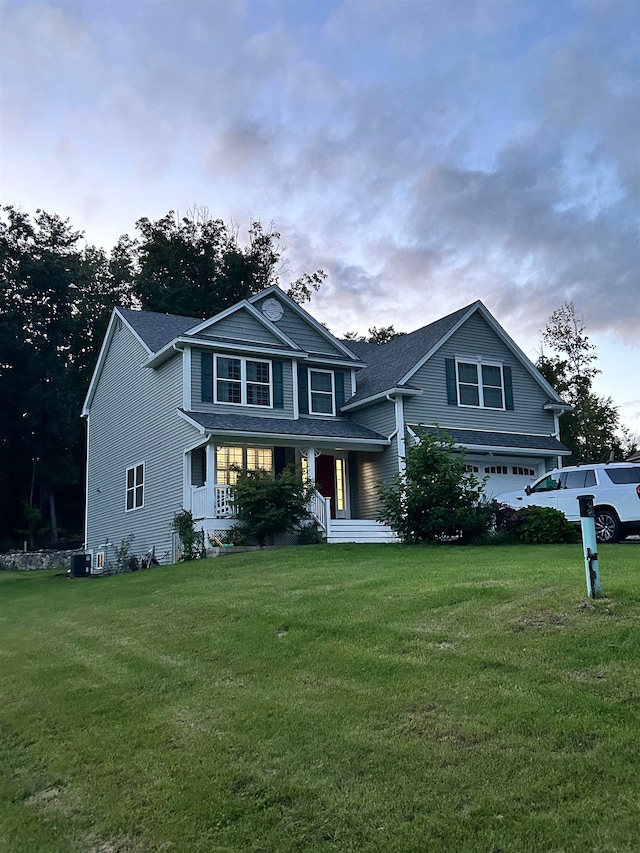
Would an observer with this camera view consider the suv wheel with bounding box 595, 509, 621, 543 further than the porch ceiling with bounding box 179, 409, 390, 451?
No

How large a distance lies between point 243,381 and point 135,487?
215 inches

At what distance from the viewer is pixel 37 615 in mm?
11828

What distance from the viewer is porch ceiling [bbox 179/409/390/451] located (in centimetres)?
→ 1934

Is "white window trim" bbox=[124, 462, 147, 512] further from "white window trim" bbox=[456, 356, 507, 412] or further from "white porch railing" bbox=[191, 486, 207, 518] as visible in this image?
"white window trim" bbox=[456, 356, 507, 412]

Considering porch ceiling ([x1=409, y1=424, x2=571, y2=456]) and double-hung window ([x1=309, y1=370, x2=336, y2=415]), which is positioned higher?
double-hung window ([x1=309, y1=370, x2=336, y2=415])

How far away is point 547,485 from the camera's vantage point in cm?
1716

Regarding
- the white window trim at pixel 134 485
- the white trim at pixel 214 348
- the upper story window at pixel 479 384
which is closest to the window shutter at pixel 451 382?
the upper story window at pixel 479 384

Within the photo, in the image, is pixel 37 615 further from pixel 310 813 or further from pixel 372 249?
pixel 372 249

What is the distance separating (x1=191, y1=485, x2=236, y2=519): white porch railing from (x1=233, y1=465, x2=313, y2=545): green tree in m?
0.34

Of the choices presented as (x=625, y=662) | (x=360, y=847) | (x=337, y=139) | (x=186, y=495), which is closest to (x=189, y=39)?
(x=337, y=139)

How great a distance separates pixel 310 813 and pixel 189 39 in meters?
15.3

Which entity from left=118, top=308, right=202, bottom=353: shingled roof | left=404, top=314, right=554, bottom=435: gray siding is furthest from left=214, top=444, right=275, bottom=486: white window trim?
left=118, top=308, right=202, bottom=353: shingled roof

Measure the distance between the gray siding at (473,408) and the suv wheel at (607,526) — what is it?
291 inches

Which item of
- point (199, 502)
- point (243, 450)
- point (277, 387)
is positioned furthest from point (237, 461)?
point (277, 387)
